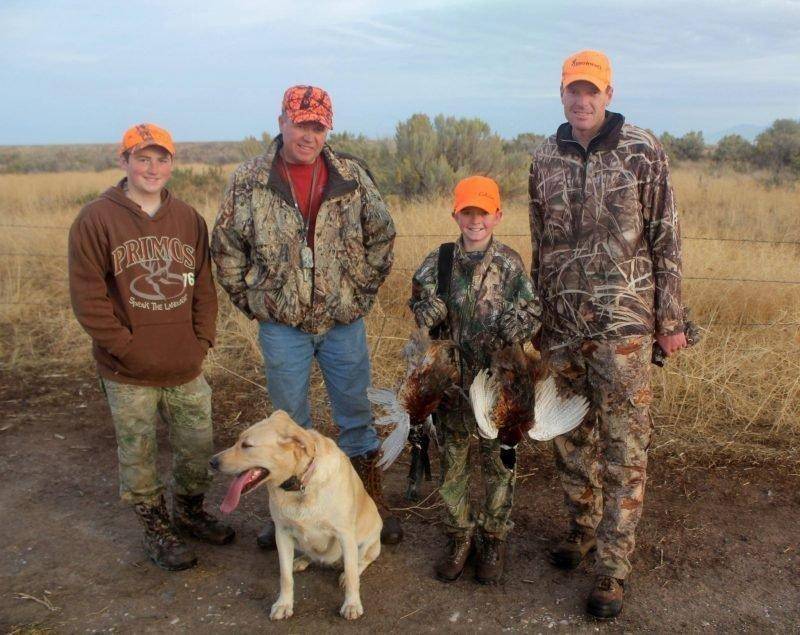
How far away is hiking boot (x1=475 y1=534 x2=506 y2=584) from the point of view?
13.0 feet

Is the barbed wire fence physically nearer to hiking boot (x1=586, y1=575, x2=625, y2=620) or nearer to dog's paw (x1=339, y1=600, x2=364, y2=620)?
hiking boot (x1=586, y1=575, x2=625, y2=620)

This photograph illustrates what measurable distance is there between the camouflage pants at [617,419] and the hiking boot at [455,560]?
762 millimetres

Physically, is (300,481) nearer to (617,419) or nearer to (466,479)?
(466,479)

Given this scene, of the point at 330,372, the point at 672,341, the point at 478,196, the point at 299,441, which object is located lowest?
the point at 299,441

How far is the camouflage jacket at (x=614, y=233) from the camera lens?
349cm

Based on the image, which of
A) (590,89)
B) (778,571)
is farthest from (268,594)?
(590,89)

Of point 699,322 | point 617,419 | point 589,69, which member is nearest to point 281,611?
point 617,419

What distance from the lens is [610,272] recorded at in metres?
3.58

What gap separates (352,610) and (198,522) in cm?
133

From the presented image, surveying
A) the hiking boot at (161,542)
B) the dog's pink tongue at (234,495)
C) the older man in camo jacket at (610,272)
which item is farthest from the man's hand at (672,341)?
the hiking boot at (161,542)

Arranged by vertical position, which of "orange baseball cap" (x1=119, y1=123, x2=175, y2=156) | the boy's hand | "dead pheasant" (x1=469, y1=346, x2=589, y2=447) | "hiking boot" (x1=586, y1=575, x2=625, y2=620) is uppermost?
"orange baseball cap" (x1=119, y1=123, x2=175, y2=156)

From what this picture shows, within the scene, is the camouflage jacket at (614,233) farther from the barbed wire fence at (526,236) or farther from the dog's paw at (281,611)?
the barbed wire fence at (526,236)

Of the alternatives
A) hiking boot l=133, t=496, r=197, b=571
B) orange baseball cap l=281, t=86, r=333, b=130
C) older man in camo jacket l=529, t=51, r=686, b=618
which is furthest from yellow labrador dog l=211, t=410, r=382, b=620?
orange baseball cap l=281, t=86, r=333, b=130

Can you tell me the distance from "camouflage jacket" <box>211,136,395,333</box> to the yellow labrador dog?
0.77m
